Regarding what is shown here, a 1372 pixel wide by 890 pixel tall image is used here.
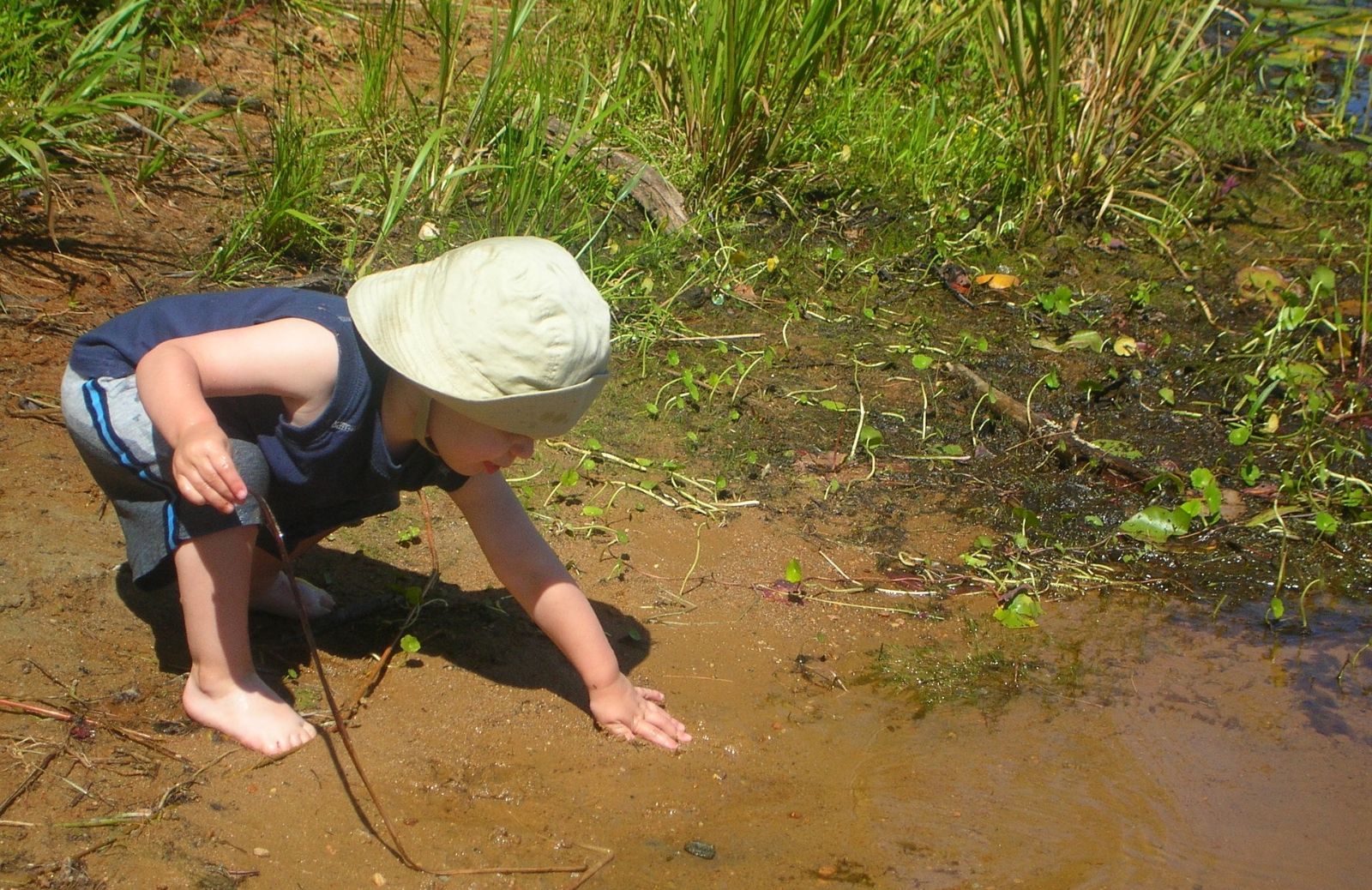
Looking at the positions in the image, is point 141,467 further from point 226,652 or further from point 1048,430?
point 1048,430

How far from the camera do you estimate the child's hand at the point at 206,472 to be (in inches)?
73.0

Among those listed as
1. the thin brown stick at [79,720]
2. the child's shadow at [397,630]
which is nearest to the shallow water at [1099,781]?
the child's shadow at [397,630]

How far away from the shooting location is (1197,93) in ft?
14.3

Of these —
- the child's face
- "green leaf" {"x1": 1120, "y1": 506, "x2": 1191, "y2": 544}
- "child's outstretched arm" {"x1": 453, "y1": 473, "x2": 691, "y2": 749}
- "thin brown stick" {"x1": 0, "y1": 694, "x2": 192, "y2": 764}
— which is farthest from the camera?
"green leaf" {"x1": 1120, "y1": 506, "x2": 1191, "y2": 544}

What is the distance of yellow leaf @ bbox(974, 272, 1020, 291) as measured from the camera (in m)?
4.30

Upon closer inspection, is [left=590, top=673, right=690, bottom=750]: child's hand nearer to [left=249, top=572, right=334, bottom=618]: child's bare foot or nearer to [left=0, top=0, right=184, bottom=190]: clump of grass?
[left=249, top=572, right=334, bottom=618]: child's bare foot

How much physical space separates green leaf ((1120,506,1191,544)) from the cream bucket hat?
178cm

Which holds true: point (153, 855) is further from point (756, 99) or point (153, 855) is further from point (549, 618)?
point (756, 99)

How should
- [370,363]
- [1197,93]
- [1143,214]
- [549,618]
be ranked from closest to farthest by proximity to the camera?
1. [370,363]
2. [549,618]
3. [1197,93]
4. [1143,214]

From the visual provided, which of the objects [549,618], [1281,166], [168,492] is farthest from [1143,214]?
[168,492]

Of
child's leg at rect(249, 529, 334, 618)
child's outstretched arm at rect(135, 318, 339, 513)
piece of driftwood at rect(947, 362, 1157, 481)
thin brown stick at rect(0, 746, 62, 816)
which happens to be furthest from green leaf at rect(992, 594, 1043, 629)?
thin brown stick at rect(0, 746, 62, 816)

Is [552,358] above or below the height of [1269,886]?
above

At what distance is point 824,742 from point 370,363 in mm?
1115

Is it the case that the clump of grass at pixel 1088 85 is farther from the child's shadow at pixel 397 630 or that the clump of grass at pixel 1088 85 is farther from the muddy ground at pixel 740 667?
the child's shadow at pixel 397 630
